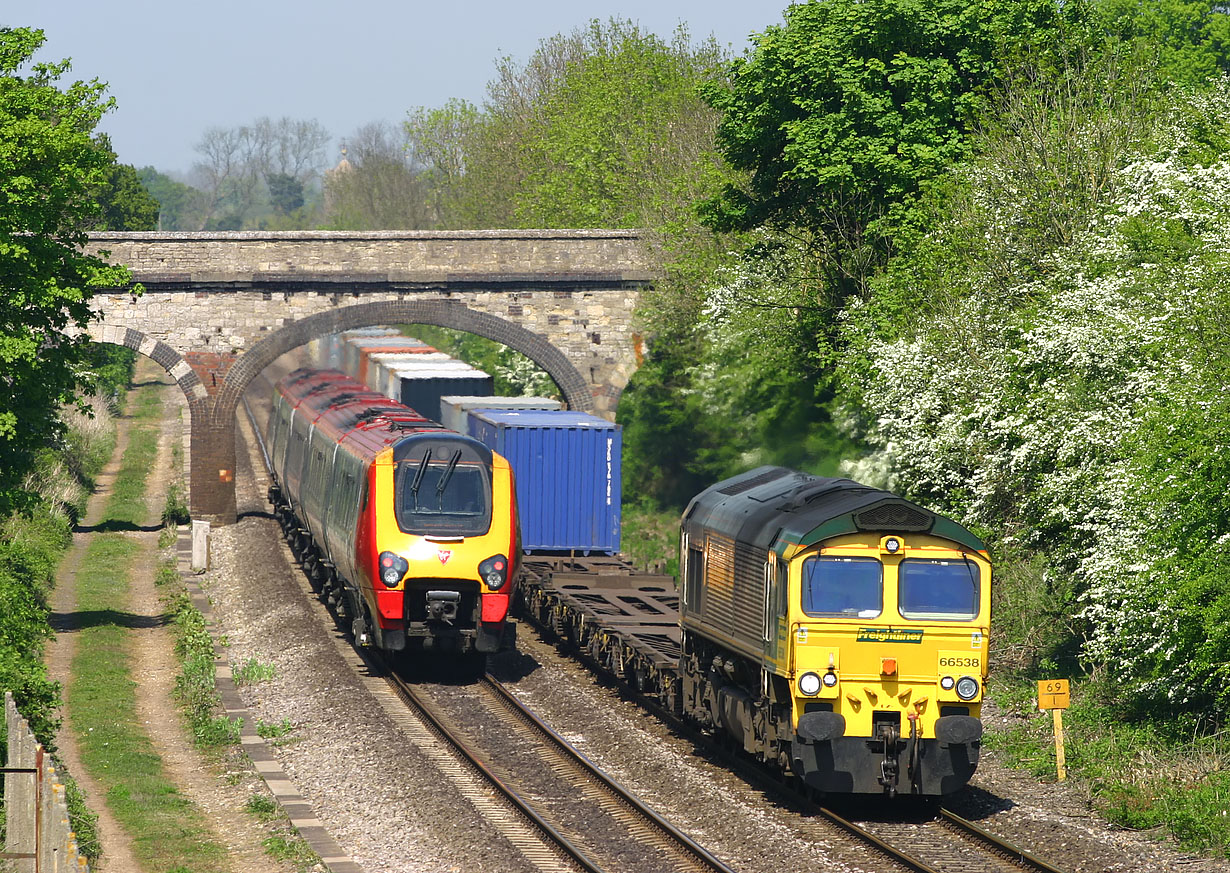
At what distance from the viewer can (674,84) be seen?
180 feet

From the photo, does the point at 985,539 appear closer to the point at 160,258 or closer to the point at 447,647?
the point at 447,647

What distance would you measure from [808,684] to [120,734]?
8.88 metres

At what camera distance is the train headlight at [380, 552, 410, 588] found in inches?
830

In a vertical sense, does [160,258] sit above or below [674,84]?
below

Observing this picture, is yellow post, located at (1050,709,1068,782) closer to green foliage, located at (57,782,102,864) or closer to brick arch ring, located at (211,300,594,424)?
green foliage, located at (57,782,102,864)

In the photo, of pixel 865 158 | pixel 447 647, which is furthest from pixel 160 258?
pixel 447 647

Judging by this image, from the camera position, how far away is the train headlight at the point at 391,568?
830 inches

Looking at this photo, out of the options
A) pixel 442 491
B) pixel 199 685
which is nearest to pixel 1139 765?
pixel 442 491

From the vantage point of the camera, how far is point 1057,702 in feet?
55.6

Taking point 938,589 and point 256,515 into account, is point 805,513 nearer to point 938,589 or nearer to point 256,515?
point 938,589

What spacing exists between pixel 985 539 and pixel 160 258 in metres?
25.4

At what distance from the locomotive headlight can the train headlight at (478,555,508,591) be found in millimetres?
7516

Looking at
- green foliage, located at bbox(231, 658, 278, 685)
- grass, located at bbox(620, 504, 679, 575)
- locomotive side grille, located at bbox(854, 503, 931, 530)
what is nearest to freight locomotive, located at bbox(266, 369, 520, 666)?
green foliage, located at bbox(231, 658, 278, 685)

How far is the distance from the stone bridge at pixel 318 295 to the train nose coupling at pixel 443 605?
21.2m
